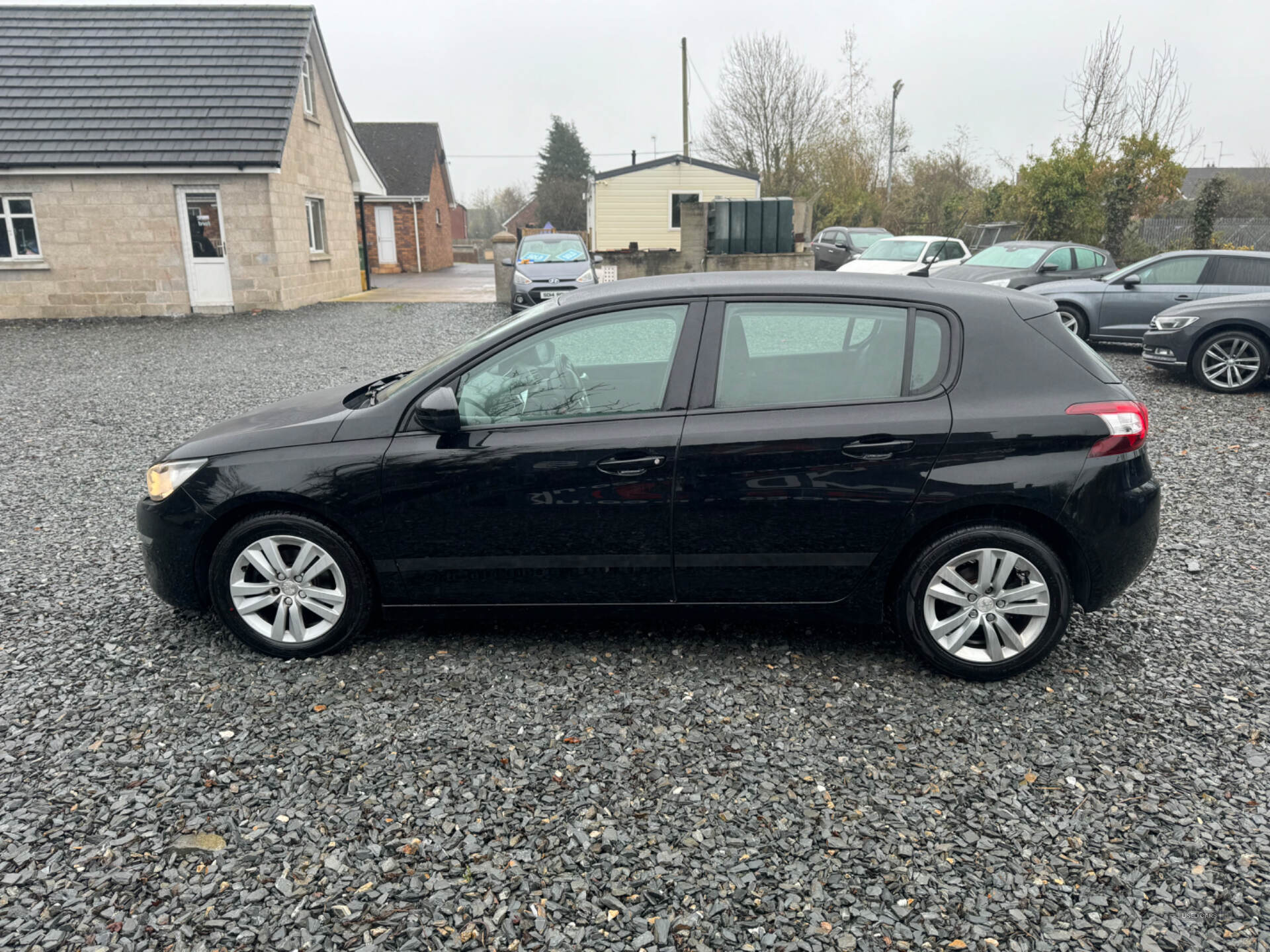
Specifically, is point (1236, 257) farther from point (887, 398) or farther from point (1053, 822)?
point (1053, 822)

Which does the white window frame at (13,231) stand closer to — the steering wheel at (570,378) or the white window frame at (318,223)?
the white window frame at (318,223)

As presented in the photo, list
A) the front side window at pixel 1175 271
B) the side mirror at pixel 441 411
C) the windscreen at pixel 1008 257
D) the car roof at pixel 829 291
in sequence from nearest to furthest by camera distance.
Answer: the side mirror at pixel 441 411
the car roof at pixel 829 291
the front side window at pixel 1175 271
the windscreen at pixel 1008 257

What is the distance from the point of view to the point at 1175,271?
12.3 meters

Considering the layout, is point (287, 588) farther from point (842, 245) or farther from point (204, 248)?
point (842, 245)

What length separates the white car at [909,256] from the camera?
20.0m

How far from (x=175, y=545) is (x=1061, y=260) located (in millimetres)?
15067

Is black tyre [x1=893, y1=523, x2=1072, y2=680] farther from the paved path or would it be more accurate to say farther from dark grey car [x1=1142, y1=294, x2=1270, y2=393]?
the paved path

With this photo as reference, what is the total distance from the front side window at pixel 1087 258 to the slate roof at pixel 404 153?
103ft

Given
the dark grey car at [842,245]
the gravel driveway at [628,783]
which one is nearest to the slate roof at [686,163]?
the dark grey car at [842,245]

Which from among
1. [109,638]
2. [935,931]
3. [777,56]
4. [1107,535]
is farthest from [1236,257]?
[777,56]

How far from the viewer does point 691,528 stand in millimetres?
3799

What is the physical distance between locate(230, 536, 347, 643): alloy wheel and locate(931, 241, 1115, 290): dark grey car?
43.6ft

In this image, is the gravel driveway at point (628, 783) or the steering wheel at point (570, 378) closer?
the gravel driveway at point (628, 783)

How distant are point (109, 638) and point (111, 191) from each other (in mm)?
17595
